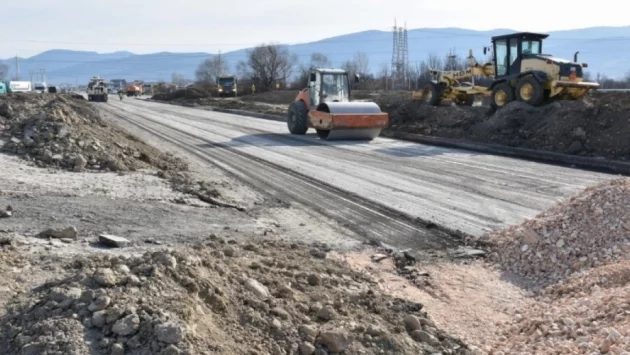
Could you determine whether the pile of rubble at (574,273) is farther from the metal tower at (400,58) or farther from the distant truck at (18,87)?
the distant truck at (18,87)

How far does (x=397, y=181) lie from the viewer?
12.6 metres

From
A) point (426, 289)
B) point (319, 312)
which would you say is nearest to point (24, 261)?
point (319, 312)

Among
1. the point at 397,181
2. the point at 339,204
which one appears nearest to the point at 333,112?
the point at 397,181

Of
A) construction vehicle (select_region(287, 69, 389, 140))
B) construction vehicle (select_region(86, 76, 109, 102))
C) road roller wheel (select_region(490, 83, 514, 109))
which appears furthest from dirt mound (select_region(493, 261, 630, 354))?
construction vehicle (select_region(86, 76, 109, 102))

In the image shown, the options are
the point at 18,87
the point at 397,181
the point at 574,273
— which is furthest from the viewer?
the point at 18,87

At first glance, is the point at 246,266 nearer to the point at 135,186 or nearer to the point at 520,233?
the point at 520,233

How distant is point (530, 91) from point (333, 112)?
20.9 ft

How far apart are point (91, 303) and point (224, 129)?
2070 cm

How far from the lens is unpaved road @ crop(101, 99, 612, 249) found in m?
9.32

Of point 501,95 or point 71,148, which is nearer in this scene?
point 71,148

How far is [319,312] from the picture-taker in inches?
199

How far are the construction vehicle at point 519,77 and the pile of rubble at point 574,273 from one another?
12.9 metres

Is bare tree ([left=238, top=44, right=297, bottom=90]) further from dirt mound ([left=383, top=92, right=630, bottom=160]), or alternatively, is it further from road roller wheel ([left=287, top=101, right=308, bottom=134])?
dirt mound ([left=383, top=92, right=630, bottom=160])

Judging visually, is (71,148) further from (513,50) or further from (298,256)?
(513,50)
